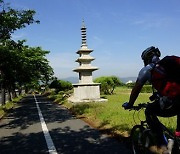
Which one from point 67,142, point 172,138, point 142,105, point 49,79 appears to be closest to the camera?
point 172,138

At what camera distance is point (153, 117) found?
4555 millimetres

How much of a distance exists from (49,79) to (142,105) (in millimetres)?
50979

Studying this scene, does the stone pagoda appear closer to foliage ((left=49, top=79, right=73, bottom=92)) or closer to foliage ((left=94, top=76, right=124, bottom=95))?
foliage ((left=94, top=76, right=124, bottom=95))

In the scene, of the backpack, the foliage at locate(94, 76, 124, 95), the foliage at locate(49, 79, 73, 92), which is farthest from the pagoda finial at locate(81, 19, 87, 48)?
the foliage at locate(49, 79, 73, 92)

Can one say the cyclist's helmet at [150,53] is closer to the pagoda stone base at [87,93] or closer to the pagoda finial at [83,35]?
the pagoda stone base at [87,93]

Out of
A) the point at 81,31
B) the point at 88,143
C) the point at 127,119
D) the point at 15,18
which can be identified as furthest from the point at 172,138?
the point at 81,31

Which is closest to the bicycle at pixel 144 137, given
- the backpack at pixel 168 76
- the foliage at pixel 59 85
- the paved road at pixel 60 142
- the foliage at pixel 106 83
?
the backpack at pixel 168 76

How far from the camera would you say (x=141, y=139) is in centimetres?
527

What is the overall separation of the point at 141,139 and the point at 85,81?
69.1ft

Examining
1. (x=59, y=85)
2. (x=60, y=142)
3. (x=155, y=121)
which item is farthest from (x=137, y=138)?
(x=59, y=85)

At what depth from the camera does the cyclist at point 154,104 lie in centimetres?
410

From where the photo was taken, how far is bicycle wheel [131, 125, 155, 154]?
502 cm

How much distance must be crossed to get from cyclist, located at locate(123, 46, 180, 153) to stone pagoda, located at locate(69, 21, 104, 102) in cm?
2066

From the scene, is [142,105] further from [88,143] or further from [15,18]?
[15,18]
